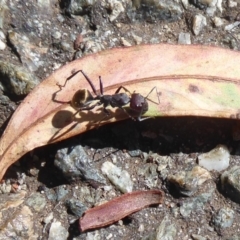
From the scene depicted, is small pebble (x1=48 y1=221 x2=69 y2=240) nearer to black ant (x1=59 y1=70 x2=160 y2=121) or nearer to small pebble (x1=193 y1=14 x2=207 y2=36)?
black ant (x1=59 y1=70 x2=160 y2=121)

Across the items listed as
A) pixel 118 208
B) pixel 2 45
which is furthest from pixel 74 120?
pixel 2 45

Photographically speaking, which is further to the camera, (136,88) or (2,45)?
(2,45)

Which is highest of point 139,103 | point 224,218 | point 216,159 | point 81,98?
point 81,98

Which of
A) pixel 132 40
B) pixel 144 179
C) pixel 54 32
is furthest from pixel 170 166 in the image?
pixel 54 32

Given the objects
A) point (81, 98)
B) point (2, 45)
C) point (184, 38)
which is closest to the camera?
point (81, 98)

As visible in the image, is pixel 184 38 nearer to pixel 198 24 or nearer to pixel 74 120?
pixel 198 24

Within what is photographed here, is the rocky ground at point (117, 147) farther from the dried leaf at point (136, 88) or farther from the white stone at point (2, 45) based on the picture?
the dried leaf at point (136, 88)

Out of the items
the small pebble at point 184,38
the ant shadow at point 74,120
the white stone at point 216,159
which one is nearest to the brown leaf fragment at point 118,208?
the white stone at point 216,159

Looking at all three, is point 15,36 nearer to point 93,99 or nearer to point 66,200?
point 93,99
